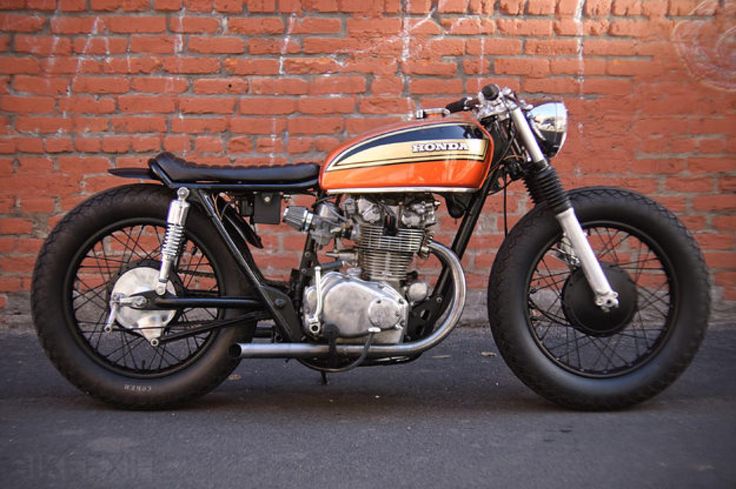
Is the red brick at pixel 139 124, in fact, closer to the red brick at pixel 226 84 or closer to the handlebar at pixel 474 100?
the red brick at pixel 226 84

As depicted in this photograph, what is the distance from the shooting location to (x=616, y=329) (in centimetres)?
361

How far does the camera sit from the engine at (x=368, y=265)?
11.4 feet

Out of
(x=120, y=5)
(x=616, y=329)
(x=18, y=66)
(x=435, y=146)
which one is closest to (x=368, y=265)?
(x=435, y=146)

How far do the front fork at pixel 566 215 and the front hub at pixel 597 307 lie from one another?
0.03m

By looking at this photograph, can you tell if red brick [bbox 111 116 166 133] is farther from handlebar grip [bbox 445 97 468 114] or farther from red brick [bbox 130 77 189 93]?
handlebar grip [bbox 445 97 468 114]

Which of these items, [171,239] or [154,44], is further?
[154,44]

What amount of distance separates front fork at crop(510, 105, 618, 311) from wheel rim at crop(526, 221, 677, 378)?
0.27 feet

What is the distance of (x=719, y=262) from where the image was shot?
5.18 meters

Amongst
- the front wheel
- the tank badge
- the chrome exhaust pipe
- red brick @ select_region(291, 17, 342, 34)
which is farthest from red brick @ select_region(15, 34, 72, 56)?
the front wheel

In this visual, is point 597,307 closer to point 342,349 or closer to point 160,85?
point 342,349

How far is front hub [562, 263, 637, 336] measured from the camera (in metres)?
3.59

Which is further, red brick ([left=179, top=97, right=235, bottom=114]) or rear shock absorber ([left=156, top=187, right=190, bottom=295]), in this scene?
red brick ([left=179, top=97, right=235, bottom=114])

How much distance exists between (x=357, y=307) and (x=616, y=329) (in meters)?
1.07

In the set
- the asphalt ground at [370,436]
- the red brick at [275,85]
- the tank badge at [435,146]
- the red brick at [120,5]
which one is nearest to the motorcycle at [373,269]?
the tank badge at [435,146]
